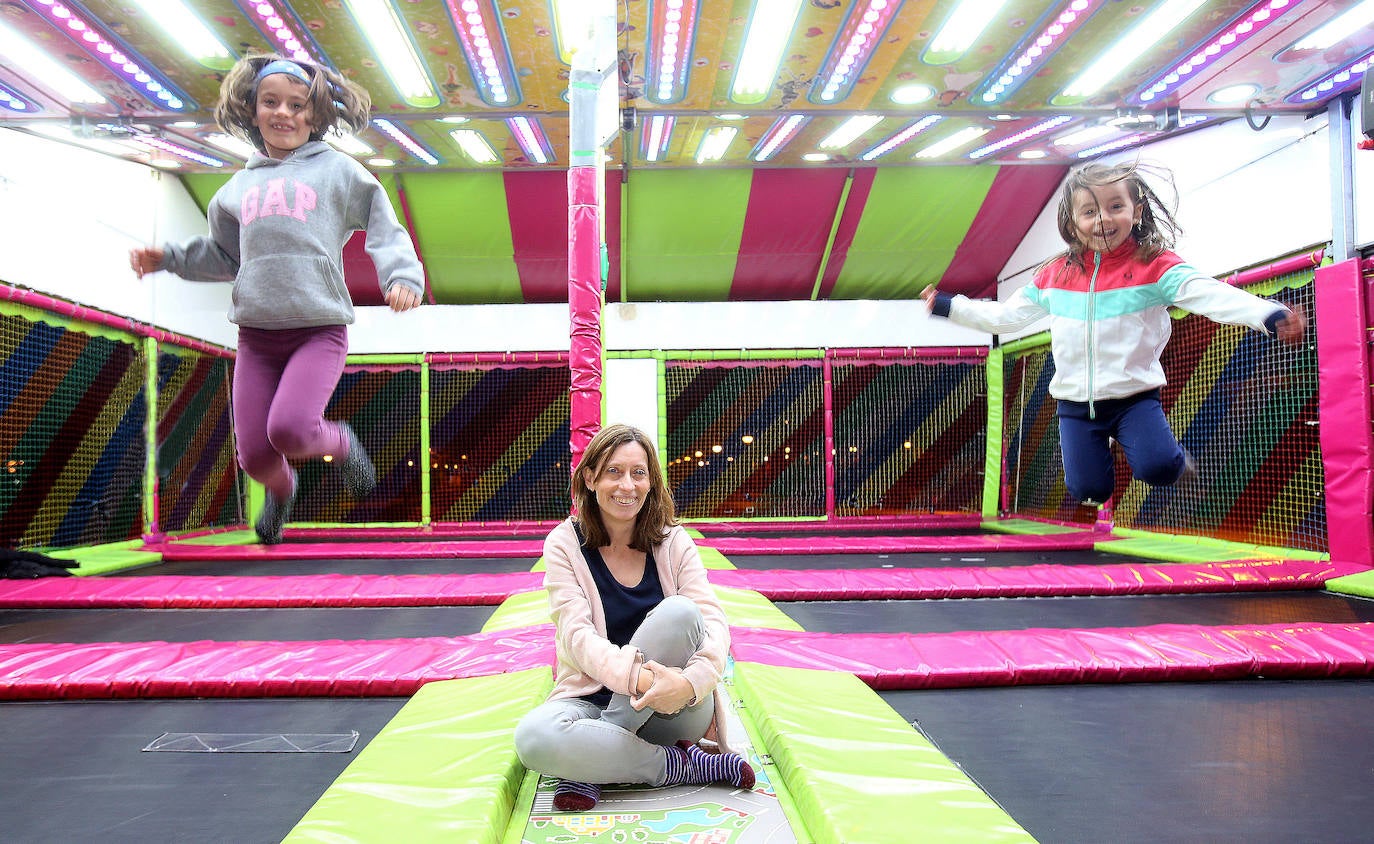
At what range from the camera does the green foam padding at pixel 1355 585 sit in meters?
3.12

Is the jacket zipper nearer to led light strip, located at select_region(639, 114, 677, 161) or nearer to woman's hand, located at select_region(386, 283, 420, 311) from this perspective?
woman's hand, located at select_region(386, 283, 420, 311)

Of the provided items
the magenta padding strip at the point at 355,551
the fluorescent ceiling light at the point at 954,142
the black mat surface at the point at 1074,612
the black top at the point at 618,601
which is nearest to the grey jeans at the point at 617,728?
the black top at the point at 618,601

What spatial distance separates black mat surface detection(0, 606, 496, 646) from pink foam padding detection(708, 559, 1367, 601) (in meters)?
0.60

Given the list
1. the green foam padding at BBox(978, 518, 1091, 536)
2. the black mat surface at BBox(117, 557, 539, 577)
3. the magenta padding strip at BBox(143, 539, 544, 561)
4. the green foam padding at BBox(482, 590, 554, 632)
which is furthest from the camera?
the green foam padding at BBox(978, 518, 1091, 536)

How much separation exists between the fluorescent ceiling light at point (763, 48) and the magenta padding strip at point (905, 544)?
2503 mm

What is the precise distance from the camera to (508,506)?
6453 millimetres

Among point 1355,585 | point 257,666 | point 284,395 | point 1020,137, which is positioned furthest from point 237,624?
A: point 1020,137

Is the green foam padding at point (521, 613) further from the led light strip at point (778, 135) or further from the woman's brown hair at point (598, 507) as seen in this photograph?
the led light strip at point (778, 135)

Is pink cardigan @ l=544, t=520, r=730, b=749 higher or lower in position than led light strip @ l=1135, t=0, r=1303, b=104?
lower

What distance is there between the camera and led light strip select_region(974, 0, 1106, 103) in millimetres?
3506

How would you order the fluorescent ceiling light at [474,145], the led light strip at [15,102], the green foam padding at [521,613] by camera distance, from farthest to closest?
the fluorescent ceiling light at [474,145] → the led light strip at [15,102] → the green foam padding at [521,613]

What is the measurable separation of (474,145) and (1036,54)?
3298 millimetres

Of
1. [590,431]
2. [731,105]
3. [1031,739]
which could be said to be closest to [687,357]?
[731,105]

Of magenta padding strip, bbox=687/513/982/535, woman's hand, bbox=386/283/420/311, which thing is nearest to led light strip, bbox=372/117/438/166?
magenta padding strip, bbox=687/513/982/535
